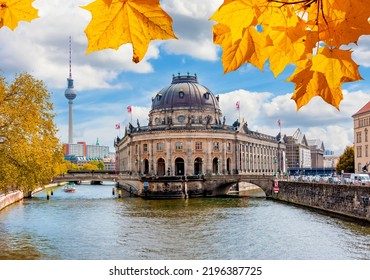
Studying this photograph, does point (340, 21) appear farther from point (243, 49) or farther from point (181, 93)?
point (181, 93)

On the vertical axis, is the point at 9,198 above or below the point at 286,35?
below

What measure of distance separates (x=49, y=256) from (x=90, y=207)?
2288cm

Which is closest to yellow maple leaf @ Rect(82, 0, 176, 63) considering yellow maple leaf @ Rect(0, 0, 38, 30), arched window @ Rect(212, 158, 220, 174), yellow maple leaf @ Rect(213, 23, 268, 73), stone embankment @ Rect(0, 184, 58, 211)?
yellow maple leaf @ Rect(213, 23, 268, 73)

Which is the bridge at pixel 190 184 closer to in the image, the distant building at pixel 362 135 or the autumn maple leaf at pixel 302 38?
the distant building at pixel 362 135

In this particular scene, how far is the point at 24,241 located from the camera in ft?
76.3

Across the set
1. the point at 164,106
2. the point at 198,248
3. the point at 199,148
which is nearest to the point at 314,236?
the point at 198,248

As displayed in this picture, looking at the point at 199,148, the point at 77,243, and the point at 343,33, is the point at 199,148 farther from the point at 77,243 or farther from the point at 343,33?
the point at 343,33

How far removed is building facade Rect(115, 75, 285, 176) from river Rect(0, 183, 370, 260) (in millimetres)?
26855

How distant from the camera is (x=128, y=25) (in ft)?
4.77

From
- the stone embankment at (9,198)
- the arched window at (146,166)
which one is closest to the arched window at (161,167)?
the arched window at (146,166)

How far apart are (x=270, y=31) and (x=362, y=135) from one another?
50779 millimetres

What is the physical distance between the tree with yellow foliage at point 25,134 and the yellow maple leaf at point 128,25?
75.1 ft

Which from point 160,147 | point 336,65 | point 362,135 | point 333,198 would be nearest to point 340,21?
point 336,65

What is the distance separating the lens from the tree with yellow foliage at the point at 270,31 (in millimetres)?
1404
